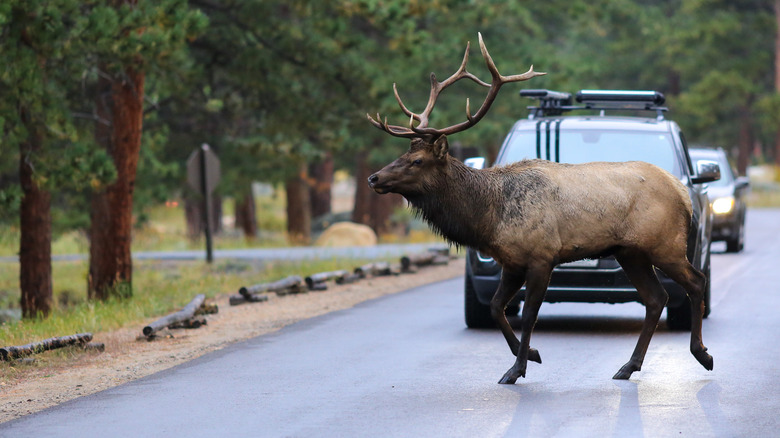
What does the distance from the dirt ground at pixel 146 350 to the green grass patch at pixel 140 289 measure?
2.19ft

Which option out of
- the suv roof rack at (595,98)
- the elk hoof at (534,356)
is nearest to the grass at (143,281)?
the suv roof rack at (595,98)

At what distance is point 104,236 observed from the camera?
65.8 ft

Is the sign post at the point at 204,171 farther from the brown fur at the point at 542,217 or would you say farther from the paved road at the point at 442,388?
the brown fur at the point at 542,217

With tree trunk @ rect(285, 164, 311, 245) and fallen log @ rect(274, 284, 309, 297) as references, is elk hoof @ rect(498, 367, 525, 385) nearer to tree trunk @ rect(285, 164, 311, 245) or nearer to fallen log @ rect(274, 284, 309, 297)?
fallen log @ rect(274, 284, 309, 297)

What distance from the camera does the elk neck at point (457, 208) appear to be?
35.0ft

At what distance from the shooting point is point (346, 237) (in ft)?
110

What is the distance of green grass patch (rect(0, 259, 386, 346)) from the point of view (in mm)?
15109

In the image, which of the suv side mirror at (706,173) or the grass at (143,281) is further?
the grass at (143,281)

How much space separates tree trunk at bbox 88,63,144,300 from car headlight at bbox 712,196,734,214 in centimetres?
1144

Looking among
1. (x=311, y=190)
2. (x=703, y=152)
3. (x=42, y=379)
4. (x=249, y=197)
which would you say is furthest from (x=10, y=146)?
(x=311, y=190)

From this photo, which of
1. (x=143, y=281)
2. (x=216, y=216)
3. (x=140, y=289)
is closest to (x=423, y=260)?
(x=140, y=289)

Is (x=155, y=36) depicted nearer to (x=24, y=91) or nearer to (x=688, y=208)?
(x=24, y=91)

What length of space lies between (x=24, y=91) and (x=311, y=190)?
31.3m

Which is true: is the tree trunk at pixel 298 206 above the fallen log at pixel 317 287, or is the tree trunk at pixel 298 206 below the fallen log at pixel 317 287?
above
